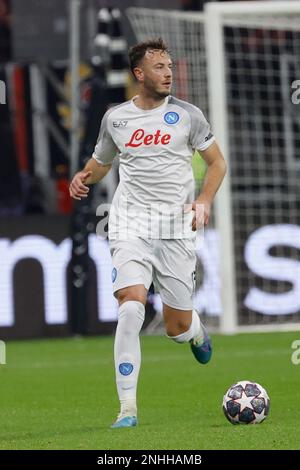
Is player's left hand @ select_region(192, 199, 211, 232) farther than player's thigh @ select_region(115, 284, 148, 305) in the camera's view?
No

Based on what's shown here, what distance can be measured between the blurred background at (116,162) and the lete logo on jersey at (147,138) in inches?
272

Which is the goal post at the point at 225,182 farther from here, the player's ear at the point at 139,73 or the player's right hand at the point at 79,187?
the player's ear at the point at 139,73

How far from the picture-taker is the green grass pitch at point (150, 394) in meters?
8.38

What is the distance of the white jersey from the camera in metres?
9.58

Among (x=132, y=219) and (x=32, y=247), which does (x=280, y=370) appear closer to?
(x=132, y=219)

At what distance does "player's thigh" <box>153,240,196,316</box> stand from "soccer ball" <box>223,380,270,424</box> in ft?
2.95

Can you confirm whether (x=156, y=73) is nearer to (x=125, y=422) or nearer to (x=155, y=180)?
(x=155, y=180)

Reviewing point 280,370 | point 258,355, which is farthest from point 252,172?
point 280,370

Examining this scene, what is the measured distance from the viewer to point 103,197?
717 inches

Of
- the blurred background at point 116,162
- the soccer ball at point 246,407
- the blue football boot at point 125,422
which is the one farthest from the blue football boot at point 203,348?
the blurred background at point 116,162

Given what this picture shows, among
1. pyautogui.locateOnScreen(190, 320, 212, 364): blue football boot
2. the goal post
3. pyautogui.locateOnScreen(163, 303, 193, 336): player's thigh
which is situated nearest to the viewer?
pyautogui.locateOnScreen(163, 303, 193, 336): player's thigh

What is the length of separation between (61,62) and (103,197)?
2.07 meters

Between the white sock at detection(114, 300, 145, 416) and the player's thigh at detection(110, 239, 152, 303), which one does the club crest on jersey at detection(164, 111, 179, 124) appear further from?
the white sock at detection(114, 300, 145, 416)

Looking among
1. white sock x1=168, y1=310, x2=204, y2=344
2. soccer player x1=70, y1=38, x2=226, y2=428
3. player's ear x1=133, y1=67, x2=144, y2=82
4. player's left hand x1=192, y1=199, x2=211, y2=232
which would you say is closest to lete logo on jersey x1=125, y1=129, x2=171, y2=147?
soccer player x1=70, y1=38, x2=226, y2=428
